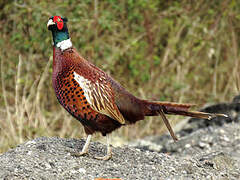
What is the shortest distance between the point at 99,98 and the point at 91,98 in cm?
8

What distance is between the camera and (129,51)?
9.98 metres

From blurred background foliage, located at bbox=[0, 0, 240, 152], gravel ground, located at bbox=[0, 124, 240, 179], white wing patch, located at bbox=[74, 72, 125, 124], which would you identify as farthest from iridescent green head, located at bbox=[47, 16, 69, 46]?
blurred background foliage, located at bbox=[0, 0, 240, 152]

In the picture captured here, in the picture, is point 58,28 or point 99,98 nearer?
point 99,98

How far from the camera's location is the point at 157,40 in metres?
10.9

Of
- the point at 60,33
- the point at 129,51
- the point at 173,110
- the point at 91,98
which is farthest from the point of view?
the point at 129,51

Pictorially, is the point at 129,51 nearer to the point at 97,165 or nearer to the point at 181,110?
the point at 181,110

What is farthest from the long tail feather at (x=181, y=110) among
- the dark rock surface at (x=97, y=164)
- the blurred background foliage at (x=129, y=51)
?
the blurred background foliage at (x=129, y=51)

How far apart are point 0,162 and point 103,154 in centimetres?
110

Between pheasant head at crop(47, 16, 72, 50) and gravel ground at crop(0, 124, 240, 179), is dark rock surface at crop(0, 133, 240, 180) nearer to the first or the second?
gravel ground at crop(0, 124, 240, 179)

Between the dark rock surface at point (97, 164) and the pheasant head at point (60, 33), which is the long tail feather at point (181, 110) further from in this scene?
the pheasant head at point (60, 33)

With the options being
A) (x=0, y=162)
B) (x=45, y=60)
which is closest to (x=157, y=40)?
(x=45, y=60)

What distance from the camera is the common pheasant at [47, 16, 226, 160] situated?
475cm

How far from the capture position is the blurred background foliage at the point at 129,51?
852 cm

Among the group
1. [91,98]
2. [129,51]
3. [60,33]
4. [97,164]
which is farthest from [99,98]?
[129,51]
